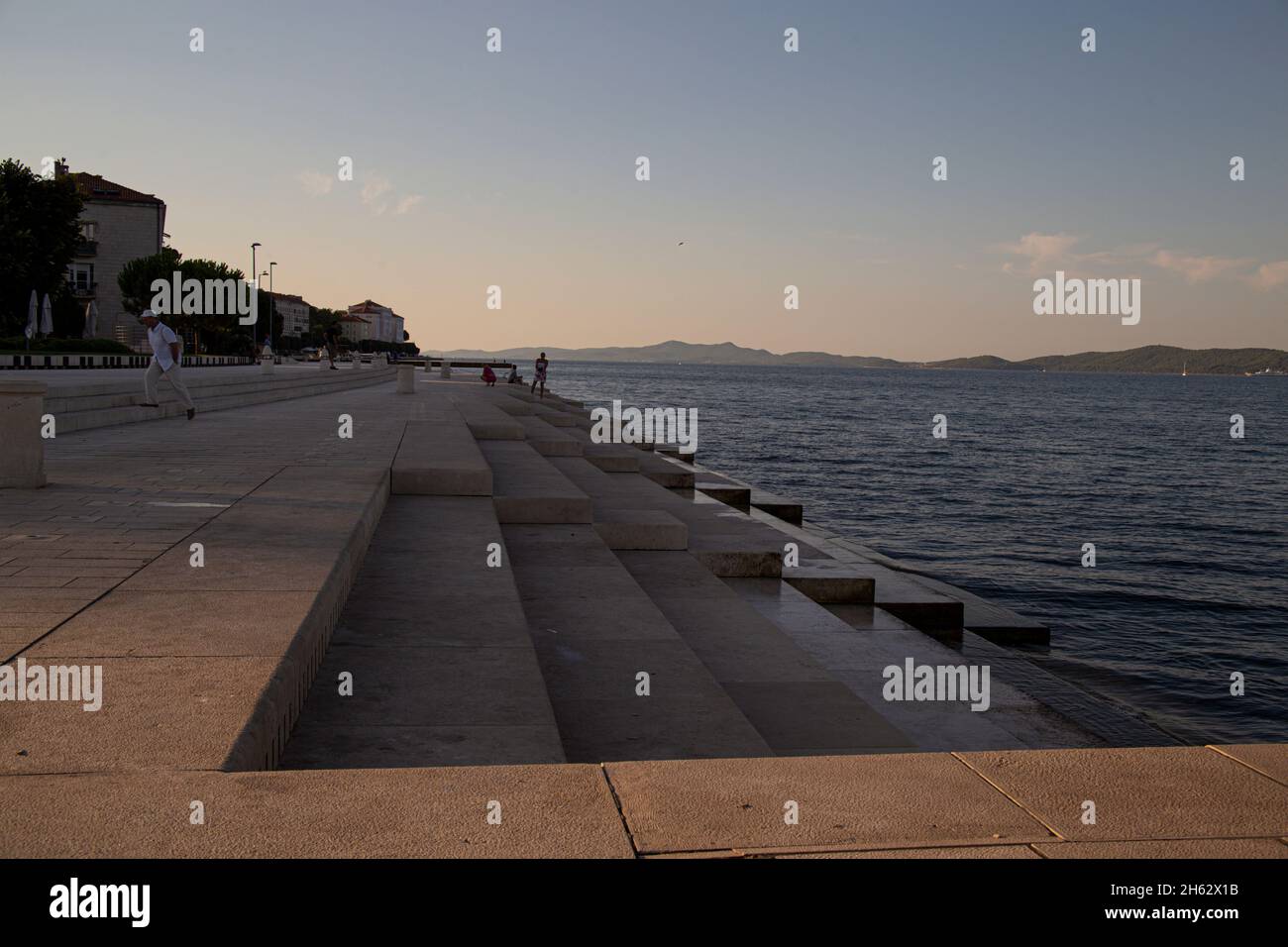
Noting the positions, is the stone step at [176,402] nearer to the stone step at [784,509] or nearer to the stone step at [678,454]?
the stone step at [678,454]

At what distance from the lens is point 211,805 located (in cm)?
296

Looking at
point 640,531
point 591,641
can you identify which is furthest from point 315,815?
point 640,531

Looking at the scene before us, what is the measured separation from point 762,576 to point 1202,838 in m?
9.27

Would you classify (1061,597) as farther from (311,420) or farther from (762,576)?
(311,420)

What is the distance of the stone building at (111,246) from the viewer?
7062 centimetres

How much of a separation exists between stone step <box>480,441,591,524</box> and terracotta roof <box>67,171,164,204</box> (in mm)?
70502

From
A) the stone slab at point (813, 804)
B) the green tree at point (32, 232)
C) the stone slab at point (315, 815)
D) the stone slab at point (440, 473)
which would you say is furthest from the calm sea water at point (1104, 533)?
the green tree at point (32, 232)

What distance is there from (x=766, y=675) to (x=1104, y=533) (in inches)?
783

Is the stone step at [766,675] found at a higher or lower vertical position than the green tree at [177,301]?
lower

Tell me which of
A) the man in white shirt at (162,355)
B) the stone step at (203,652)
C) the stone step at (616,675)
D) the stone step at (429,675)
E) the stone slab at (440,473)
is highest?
the man in white shirt at (162,355)

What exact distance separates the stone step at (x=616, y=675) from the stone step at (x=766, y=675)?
604 millimetres

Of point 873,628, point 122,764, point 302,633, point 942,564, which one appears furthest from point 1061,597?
point 122,764

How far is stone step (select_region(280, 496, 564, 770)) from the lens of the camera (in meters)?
4.54

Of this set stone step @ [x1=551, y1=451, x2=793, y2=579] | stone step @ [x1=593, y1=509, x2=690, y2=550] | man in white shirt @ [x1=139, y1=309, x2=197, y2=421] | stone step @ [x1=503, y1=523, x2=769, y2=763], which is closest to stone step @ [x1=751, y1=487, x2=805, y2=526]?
stone step @ [x1=551, y1=451, x2=793, y2=579]
